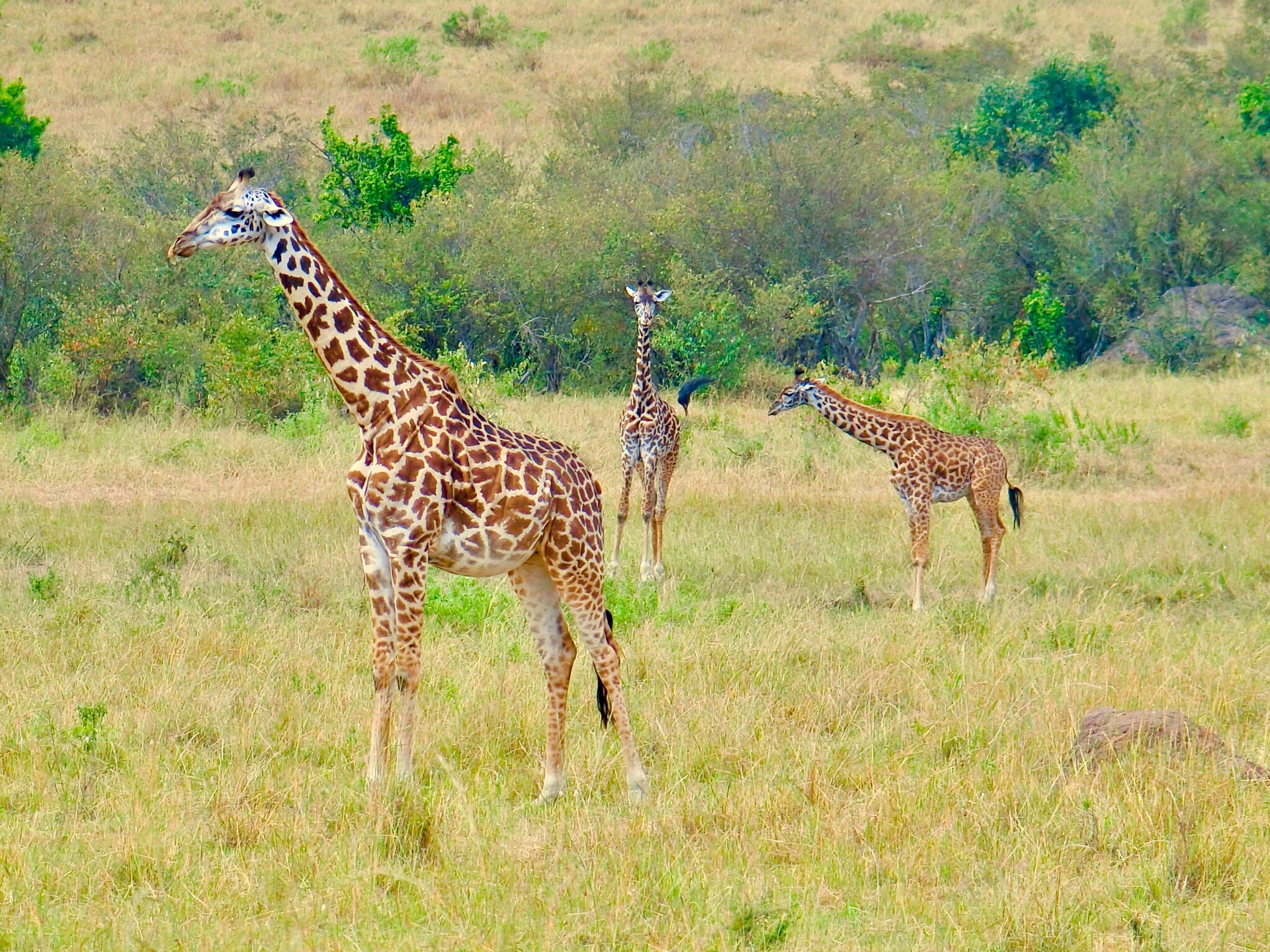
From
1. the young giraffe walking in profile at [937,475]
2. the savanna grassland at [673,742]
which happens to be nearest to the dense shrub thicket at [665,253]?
the savanna grassland at [673,742]

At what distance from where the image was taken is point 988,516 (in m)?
10.4

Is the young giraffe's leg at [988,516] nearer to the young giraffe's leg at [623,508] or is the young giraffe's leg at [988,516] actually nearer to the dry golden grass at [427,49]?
→ the young giraffe's leg at [623,508]

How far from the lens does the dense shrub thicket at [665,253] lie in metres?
18.2

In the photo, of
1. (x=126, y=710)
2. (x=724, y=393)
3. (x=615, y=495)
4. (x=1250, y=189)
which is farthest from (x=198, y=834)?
(x=1250, y=189)

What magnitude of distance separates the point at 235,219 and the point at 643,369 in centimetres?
607

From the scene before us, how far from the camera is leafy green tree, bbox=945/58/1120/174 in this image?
31625 mm

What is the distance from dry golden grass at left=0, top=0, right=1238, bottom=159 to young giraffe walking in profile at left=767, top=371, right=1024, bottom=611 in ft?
79.5

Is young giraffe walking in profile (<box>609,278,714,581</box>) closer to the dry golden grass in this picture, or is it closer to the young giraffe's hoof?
the young giraffe's hoof

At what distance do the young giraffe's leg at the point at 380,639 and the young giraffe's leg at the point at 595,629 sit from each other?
2.29 ft

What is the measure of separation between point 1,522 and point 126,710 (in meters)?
5.06

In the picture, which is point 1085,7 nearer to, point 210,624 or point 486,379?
point 486,379

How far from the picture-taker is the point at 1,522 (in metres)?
11.4

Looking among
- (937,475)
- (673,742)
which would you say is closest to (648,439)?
(937,475)

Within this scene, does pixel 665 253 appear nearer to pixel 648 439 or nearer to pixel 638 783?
pixel 648 439
